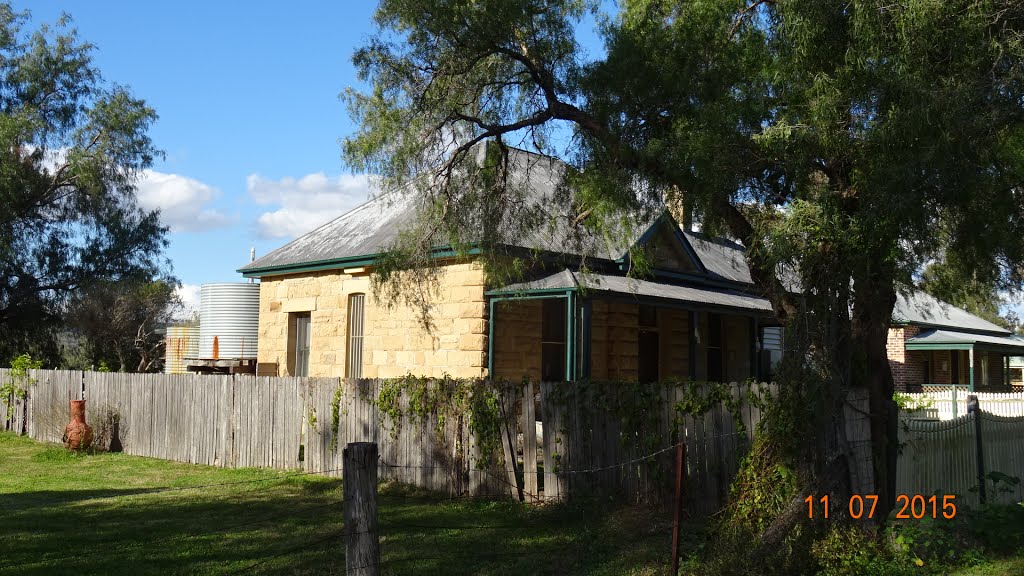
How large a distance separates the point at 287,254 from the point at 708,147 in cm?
1269

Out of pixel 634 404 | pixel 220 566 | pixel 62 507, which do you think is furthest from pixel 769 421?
pixel 62 507

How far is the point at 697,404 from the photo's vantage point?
8867 millimetres

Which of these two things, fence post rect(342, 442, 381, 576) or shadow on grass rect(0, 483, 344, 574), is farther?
shadow on grass rect(0, 483, 344, 574)

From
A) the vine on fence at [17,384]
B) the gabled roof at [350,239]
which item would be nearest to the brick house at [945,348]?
the gabled roof at [350,239]

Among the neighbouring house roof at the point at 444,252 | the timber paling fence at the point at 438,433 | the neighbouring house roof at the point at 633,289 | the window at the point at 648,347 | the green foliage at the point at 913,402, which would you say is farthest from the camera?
the window at the point at 648,347

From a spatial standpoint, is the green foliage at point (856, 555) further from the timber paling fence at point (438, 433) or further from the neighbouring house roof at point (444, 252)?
the neighbouring house roof at point (444, 252)

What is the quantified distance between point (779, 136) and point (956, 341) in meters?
22.8

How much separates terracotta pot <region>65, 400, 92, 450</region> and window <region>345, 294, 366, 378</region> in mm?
4747

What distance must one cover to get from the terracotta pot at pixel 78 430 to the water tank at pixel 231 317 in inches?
185

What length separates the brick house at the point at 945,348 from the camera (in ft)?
92.6

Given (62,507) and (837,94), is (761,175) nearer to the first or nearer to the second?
(837,94)

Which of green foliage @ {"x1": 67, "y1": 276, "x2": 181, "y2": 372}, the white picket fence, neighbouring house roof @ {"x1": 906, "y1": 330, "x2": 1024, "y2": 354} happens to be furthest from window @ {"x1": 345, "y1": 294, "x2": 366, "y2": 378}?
neighbouring house roof @ {"x1": 906, "y1": 330, "x2": 1024, "y2": 354}

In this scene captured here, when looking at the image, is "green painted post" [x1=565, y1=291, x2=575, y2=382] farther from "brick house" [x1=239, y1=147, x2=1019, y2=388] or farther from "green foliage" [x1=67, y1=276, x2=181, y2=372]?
"green foliage" [x1=67, y1=276, x2=181, y2=372]

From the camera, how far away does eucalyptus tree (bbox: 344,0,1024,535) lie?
7.61m
